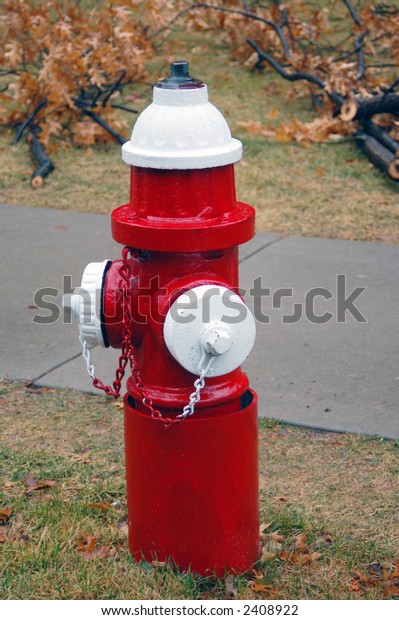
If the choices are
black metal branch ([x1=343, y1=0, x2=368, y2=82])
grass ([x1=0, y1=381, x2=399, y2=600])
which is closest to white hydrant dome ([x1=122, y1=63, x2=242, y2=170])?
grass ([x1=0, y1=381, x2=399, y2=600])

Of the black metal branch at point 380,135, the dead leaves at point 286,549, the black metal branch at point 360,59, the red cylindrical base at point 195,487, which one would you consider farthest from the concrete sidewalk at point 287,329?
the black metal branch at point 360,59

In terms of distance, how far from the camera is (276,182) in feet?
22.7

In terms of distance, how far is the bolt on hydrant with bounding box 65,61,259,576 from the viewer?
2408mm

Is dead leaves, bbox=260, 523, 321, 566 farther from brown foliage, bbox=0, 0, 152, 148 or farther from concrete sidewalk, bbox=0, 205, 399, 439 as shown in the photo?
brown foliage, bbox=0, 0, 152, 148

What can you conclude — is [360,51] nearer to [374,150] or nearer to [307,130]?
[307,130]

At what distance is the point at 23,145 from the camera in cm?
808

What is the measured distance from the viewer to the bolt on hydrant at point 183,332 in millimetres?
2408

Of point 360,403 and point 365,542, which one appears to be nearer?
point 365,542

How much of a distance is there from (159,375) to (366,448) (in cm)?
125

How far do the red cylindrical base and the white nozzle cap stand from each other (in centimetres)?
70

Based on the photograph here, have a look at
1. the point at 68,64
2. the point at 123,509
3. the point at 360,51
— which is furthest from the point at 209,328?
the point at 360,51

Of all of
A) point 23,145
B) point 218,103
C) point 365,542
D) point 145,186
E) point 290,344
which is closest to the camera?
point 145,186

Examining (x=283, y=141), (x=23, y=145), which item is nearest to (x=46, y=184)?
(x=23, y=145)
